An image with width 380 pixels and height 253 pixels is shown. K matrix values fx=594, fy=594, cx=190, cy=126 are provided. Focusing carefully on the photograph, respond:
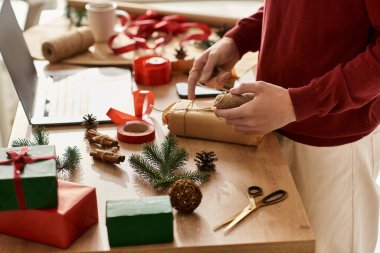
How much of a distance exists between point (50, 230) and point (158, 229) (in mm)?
178

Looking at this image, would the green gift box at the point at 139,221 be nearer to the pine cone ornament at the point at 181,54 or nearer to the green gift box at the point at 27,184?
the green gift box at the point at 27,184

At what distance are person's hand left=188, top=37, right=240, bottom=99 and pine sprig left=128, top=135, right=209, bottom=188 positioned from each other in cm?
24

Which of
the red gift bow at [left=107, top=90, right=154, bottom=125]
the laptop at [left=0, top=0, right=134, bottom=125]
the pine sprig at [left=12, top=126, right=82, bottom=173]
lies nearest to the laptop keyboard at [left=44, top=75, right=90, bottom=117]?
the laptop at [left=0, top=0, right=134, bottom=125]

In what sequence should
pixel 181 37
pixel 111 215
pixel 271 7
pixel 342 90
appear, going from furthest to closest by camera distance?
pixel 181 37 < pixel 271 7 < pixel 342 90 < pixel 111 215

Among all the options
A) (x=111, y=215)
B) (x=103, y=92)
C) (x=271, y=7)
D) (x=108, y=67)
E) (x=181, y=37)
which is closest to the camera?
(x=111, y=215)

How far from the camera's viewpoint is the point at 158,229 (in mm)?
984

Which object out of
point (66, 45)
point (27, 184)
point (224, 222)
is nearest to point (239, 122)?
point (224, 222)

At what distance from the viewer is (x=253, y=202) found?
109cm

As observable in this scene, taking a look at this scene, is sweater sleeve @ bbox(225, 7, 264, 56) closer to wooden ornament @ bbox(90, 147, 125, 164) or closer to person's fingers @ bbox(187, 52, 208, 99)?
person's fingers @ bbox(187, 52, 208, 99)

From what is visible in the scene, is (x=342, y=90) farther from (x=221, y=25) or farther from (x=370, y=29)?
(x=221, y=25)

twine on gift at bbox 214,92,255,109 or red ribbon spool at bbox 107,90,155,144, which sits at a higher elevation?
twine on gift at bbox 214,92,255,109

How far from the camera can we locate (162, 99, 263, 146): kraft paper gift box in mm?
1294

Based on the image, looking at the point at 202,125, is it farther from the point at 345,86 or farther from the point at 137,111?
the point at 345,86

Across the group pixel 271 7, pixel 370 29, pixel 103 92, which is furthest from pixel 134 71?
pixel 370 29
